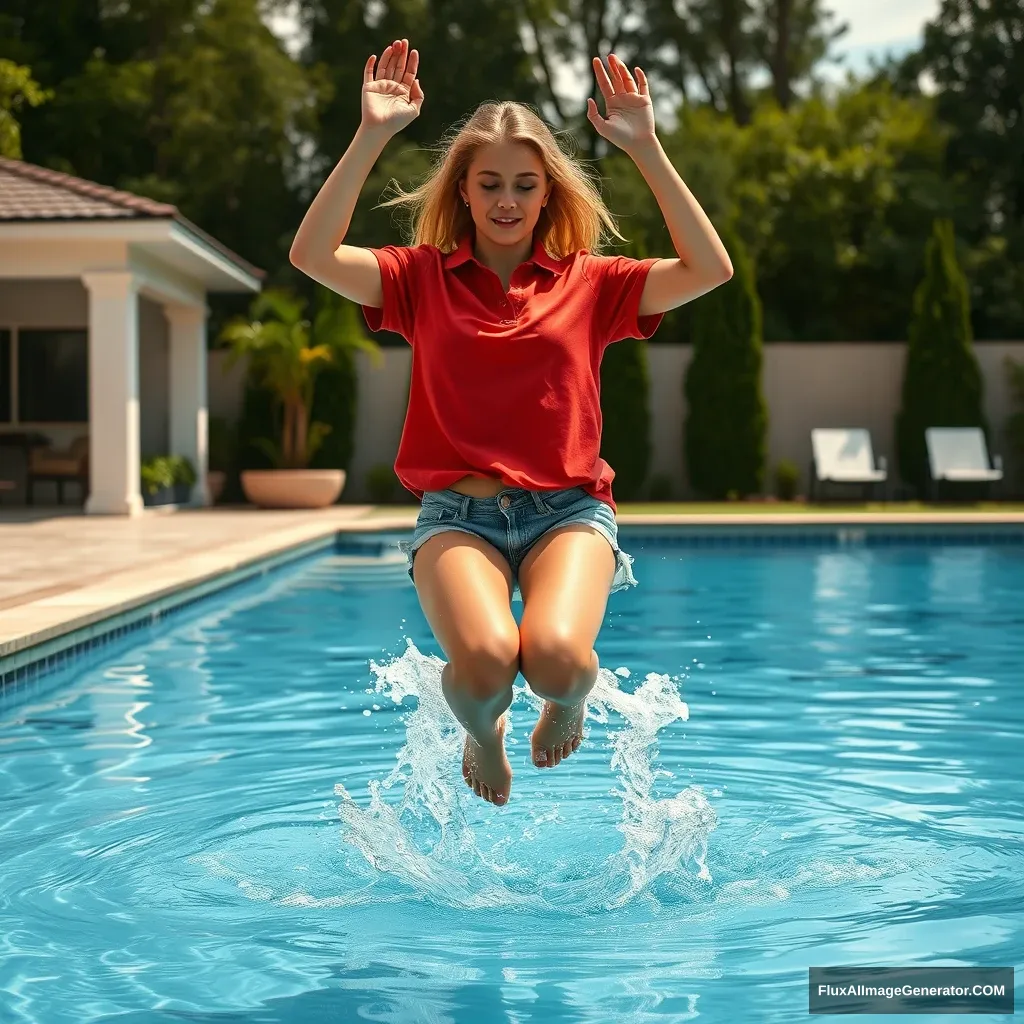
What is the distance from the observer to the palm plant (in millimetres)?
18859

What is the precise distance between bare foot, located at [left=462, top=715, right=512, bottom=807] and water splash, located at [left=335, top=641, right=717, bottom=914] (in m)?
0.30

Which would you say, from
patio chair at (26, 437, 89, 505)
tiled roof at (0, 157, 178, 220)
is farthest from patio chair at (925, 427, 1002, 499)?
patio chair at (26, 437, 89, 505)

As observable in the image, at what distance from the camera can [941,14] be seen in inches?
1028

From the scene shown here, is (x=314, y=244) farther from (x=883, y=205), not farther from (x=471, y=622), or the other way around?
(x=883, y=205)

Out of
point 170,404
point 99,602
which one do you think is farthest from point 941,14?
point 99,602

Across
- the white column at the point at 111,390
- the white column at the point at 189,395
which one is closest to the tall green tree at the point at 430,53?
the white column at the point at 189,395

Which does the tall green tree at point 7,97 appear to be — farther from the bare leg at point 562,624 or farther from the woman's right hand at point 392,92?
the bare leg at point 562,624

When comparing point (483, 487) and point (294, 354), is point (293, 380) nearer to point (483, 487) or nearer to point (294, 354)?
point (294, 354)

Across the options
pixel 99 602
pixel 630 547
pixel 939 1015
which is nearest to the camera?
pixel 939 1015

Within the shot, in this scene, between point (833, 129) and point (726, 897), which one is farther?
point (833, 129)

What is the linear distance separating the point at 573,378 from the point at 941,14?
25.2 metres

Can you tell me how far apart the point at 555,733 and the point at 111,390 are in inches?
524

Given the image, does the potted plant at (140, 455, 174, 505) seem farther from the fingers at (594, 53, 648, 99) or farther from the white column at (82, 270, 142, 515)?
the fingers at (594, 53, 648, 99)

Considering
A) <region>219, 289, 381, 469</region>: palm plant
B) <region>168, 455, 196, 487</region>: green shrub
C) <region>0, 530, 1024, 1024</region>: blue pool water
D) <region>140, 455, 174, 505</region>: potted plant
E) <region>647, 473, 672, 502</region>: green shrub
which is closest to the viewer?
<region>0, 530, 1024, 1024</region>: blue pool water
